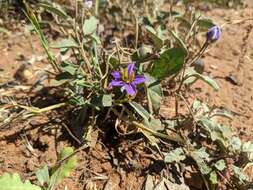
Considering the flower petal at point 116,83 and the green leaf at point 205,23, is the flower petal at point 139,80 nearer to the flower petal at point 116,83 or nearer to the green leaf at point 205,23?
the flower petal at point 116,83

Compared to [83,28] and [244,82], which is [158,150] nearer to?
[83,28]

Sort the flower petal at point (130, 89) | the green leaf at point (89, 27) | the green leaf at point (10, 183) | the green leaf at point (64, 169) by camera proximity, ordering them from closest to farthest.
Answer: the green leaf at point (10, 183), the green leaf at point (64, 169), the flower petal at point (130, 89), the green leaf at point (89, 27)

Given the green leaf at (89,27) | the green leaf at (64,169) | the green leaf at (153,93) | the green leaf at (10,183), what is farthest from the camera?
the green leaf at (89,27)

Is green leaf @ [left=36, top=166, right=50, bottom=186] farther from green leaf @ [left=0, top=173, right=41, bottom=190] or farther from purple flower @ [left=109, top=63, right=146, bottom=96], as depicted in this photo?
purple flower @ [left=109, top=63, right=146, bottom=96]

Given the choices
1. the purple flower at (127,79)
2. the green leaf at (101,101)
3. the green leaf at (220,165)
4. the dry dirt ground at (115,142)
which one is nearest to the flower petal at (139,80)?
the purple flower at (127,79)

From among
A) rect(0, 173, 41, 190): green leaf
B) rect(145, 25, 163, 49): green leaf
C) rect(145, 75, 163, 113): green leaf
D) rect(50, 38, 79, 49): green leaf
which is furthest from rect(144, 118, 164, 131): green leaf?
rect(0, 173, 41, 190): green leaf

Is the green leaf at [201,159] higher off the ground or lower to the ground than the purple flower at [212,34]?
lower

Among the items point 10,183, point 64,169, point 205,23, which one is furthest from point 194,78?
point 10,183

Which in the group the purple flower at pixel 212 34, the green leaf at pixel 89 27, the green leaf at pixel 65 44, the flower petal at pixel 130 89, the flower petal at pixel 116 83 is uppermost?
the purple flower at pixel 212 34
